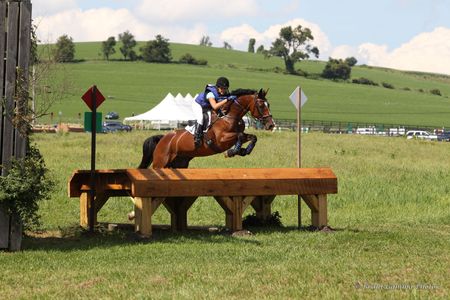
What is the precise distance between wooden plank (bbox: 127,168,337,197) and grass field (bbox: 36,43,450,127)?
70.8 metres

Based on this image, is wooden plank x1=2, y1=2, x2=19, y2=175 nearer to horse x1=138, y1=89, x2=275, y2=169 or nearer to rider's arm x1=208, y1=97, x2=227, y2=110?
rider's arm x1=208, y1=97, x2=227, y2=110

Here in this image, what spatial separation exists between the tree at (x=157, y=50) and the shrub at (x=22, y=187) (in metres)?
139

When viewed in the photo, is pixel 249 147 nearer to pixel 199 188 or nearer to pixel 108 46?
pixel 199 188

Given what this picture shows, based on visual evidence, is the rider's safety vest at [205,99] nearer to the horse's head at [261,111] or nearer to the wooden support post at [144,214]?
the horse's head at [261,111]

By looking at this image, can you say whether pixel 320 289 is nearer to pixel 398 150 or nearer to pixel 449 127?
pixel 398 150

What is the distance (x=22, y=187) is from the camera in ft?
41.1

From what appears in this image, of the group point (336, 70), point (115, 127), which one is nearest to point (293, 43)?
point (336, 70)

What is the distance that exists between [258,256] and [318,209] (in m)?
4.58

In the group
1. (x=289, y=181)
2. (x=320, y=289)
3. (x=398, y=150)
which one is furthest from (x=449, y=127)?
(x=320, y=289)

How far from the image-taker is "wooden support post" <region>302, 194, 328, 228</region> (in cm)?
1608

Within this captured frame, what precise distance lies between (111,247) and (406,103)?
117 m

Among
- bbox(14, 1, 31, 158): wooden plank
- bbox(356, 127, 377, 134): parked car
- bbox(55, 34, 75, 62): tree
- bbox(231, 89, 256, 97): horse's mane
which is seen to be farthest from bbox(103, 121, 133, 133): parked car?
bbox(14, 1, 31, 158): wooden plank

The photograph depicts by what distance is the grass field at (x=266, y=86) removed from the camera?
106062 millimetres

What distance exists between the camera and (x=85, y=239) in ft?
46.8
